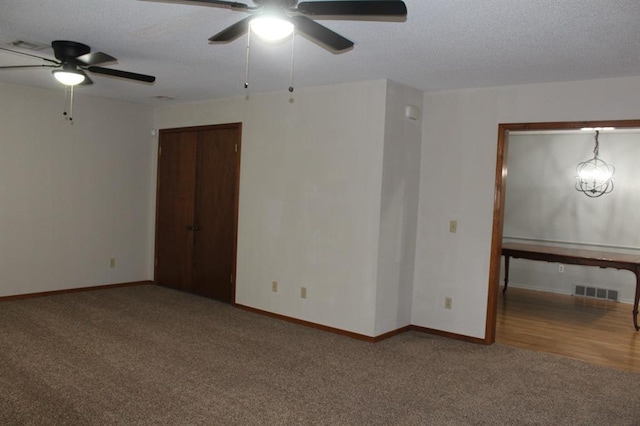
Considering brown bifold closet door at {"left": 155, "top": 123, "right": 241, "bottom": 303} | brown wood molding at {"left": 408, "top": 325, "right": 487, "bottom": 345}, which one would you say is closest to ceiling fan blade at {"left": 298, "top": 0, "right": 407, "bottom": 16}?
brown wood molding at {"left": 408, "top": 325, "right": 487, "bottom": 345}

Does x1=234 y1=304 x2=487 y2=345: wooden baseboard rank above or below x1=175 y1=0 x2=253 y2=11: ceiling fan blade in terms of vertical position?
below

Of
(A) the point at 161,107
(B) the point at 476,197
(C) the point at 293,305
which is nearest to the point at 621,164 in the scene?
(B) the point at 476,197

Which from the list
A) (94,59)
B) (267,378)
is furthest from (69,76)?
(267,378)

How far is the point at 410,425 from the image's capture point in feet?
9.74

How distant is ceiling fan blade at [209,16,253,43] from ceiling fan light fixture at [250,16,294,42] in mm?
43

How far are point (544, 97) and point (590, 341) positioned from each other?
2.45 m

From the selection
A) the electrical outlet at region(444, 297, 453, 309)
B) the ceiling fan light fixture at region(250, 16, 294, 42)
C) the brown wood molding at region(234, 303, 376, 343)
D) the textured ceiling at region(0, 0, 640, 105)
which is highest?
the textured ceiling at region(0, 0, 640, 105)

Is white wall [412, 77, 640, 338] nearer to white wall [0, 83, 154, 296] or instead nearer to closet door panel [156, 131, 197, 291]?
closet door panel [156, 131, 197, 291]

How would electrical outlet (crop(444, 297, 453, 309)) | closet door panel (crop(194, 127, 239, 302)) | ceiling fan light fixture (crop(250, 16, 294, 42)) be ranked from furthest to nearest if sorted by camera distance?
closet door panel (crop(194, 127, 239, 302)) < electrical outlet (crop(444, 297, 453, 309)) < ceiling fan light fixture (crop(250, 16, 294, 42))

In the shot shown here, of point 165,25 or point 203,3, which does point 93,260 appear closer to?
point 165,25

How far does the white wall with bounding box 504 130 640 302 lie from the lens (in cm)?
704

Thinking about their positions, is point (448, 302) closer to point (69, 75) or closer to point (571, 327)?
point (571, 327)

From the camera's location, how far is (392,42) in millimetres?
3297

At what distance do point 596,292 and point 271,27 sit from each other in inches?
266
